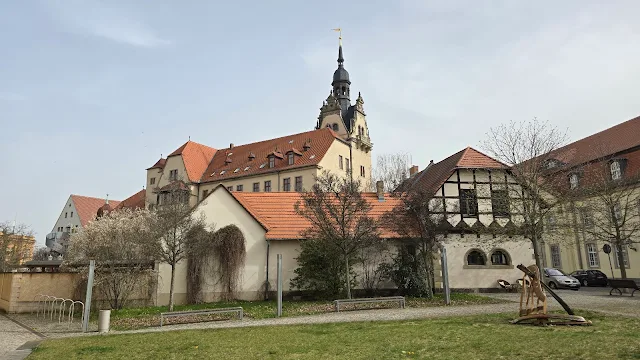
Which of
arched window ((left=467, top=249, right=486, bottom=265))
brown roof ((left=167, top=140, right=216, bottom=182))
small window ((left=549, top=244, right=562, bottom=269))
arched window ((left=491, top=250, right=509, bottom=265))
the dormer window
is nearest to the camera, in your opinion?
arched window ((left=467, top=249, right=486, bottom=265))

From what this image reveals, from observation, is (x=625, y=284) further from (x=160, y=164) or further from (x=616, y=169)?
(x=160, y=164)

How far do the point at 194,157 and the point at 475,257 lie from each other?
1578 inches

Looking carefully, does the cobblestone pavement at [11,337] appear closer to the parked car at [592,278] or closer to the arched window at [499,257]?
the arched window at [499,257]

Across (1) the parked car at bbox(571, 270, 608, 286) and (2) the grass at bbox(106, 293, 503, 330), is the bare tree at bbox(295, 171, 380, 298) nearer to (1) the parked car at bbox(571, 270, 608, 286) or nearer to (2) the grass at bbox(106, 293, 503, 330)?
(2) the grass at bbox(106, 293, 503, 330)

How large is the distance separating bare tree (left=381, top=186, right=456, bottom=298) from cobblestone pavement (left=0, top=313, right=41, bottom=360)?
1409 centimetres

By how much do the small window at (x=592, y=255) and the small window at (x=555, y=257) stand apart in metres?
3.35

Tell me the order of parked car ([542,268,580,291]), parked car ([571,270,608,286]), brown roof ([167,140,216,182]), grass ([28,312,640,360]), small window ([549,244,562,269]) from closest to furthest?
grass ([28,312,640,360]), parked car ([542,268,580,291]), parked car ([571,270,608,286]), small window ([549,244,562,269]), brown roof ([167,140,216,182])

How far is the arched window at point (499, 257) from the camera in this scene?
23.3 m

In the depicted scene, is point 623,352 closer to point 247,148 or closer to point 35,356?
point 35,356

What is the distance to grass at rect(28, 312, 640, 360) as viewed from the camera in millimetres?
7895

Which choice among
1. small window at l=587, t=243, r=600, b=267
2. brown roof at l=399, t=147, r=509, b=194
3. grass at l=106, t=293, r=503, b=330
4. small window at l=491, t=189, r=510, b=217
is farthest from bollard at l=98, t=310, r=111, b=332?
small window at l=587, t=243, r=600, b=267

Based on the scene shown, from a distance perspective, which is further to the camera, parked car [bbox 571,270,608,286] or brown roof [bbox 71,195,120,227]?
brown roof [bbox 71,195,120,227]

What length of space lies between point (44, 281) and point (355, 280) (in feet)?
49.7

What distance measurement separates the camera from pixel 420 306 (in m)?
17.5
